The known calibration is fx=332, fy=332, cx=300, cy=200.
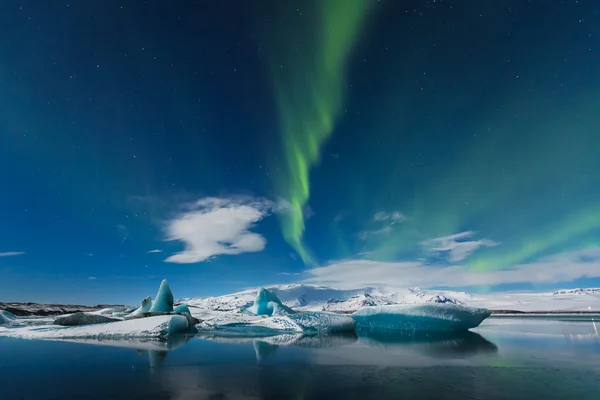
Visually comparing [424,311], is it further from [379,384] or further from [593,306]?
[593,306]

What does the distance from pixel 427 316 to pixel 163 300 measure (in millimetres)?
21827

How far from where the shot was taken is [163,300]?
94.5ft

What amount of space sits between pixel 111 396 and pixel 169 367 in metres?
2.41

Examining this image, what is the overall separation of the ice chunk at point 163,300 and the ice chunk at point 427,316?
17618 mm

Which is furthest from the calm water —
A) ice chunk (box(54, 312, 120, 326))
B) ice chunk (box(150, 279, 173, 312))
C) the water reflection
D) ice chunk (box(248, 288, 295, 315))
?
ice chunk (box(248, 288, 295, 315))

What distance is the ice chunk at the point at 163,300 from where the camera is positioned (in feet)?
93.1

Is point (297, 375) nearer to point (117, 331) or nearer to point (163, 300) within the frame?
point (117, 331)

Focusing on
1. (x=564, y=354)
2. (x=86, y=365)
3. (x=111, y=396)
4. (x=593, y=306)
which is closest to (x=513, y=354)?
(x=564, y=354)

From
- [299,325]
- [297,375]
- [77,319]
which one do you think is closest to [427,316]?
[299,325]

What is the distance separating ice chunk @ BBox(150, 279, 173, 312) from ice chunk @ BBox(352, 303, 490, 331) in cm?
1762

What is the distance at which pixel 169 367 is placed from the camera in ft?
23.6

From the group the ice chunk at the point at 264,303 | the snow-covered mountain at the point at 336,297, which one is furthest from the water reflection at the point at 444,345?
the snow-covered mountain at the point at 336,297

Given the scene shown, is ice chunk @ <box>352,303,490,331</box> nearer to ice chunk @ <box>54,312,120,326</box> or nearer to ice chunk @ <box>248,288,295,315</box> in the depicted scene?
ice chunk @ <box>248,288,295,315</box>

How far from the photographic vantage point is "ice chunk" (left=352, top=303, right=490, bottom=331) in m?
17.6
